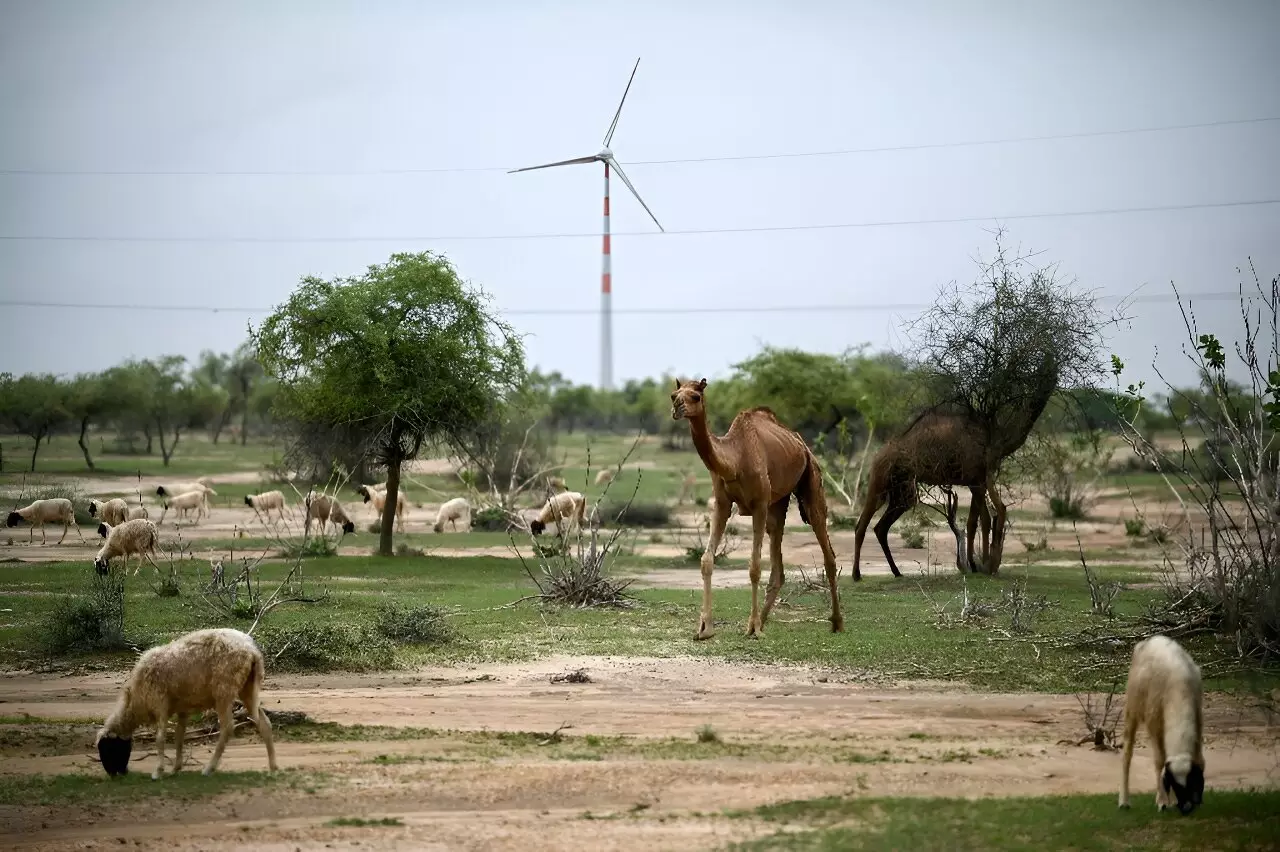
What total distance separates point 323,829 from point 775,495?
854cm

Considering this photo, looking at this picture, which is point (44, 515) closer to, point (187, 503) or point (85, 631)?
point (187, 503)

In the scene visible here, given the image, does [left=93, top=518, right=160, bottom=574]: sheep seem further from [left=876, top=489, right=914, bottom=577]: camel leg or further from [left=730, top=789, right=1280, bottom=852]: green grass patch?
[left=730, top=789, right=1280, bottom=852]: green grass patch

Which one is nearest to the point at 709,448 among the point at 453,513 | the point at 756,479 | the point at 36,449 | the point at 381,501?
the point at 756,479

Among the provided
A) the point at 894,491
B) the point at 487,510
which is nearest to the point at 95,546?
the point at 487,510

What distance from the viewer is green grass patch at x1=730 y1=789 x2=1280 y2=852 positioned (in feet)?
24.5

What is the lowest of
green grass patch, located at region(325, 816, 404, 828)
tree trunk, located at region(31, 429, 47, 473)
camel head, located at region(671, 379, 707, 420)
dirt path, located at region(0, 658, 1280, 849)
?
green grass patch, located at region(325, 816, 404, 828)

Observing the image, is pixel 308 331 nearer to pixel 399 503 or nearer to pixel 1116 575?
pixel 399 503

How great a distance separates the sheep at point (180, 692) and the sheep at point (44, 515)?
1753 centimetres

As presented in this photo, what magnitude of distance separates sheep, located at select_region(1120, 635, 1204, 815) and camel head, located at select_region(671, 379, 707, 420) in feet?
20.9

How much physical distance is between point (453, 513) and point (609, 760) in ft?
81.9

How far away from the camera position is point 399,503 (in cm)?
3422

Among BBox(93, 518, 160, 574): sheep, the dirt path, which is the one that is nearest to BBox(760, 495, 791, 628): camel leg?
the dirt path

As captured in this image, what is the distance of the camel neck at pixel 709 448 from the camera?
46.1 feet

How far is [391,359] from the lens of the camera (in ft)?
82.8
